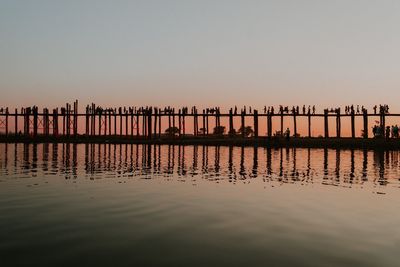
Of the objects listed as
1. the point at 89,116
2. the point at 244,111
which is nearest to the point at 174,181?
the point at 244,111

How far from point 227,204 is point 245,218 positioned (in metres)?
2.05

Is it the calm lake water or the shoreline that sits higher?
the shoreline

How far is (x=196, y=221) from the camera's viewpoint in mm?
10086

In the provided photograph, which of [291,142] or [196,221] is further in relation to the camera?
[291,142]

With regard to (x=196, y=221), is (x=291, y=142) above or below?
above

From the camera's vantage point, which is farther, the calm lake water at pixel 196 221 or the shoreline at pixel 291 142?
the shoreline at pixel 291 142

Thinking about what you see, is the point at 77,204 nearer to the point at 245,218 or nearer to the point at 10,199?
the point at 10,199

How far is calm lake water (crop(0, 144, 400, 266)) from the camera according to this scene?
23.3 ft

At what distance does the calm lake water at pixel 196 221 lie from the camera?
7105mm

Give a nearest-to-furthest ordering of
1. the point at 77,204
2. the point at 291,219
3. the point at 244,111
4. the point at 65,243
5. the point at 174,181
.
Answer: the point at 65,243 < the point at 291,219 < the point at 77,204 < the point at 174,181 < the point at 244,111

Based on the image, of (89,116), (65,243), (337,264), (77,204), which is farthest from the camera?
(89,116)

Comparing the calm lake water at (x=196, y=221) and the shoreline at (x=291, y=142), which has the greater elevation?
the shoreline at (x=291, y=142)

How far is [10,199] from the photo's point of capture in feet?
41.0

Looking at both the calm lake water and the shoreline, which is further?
the shoreline
